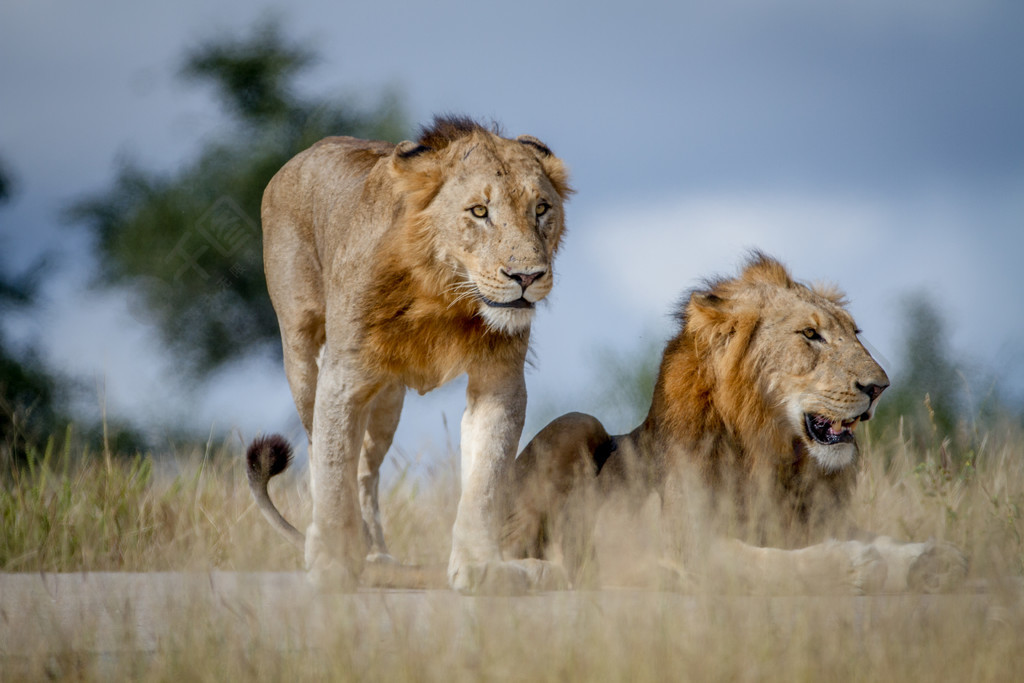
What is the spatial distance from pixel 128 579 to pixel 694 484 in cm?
246

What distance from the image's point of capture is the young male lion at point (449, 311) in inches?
172

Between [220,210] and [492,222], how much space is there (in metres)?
12.4

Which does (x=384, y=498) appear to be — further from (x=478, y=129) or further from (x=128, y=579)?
(x=478, y=129)

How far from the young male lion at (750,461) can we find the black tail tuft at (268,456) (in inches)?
50.1

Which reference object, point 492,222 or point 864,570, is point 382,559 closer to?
point 492,222

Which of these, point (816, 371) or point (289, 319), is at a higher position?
point (289, 319)

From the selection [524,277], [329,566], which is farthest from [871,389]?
[329,566]

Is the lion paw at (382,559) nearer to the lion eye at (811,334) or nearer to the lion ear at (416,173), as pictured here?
the lion ear at (416,173)

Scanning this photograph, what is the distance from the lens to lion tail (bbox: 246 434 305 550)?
5523 mm

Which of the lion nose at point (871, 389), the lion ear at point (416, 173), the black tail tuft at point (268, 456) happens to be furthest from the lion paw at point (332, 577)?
the lion nose at point (871, 389)

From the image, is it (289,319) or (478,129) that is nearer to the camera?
(478,129)

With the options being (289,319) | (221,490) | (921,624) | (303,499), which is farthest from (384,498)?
(921,624)

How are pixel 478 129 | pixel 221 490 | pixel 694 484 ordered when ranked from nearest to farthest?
pixel 694 484 → pixel 478 129 → pixel 221 490

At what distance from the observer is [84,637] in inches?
138
